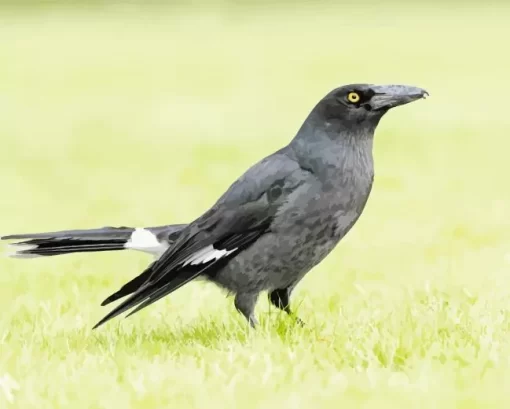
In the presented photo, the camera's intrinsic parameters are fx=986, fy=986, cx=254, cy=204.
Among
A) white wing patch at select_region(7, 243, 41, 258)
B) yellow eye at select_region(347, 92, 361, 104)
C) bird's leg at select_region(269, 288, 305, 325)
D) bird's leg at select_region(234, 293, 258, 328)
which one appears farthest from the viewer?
white wing patch at select_region(7, 243, 41, 258)

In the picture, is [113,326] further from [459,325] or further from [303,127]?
[459,325]

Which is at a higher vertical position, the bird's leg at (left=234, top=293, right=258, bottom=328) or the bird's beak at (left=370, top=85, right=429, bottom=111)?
the bird's beak at (left=370, top=85, right=429, bottom=111)

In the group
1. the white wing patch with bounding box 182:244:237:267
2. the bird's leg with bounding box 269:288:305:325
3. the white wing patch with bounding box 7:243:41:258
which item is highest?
the white wing patch with bounding box 182:244:237:267

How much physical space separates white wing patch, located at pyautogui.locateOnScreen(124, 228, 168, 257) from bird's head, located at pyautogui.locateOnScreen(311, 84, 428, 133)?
3.50 ft

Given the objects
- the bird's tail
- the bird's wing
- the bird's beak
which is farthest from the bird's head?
the bird's tail

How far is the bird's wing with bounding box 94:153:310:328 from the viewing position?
4758mm

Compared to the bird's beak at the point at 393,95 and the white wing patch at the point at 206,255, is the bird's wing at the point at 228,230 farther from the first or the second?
the bird's beak at the point at 393,95

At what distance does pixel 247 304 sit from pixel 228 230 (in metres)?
0.39

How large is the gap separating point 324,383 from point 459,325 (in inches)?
42.8

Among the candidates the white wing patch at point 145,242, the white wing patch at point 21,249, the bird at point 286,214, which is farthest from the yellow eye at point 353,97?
the white wing patch at point 21,249

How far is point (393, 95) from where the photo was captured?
470 centimetres

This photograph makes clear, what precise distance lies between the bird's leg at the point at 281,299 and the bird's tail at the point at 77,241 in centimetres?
82

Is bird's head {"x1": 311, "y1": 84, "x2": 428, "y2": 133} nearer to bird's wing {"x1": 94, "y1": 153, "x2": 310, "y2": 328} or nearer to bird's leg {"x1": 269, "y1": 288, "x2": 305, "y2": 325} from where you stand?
bird's wing {"x1": 94, "y1": 153, "x2": 310, "y2": 328}

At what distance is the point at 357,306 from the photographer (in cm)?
560
